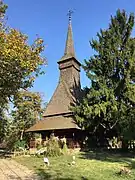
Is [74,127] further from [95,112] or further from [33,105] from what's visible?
[33,105]

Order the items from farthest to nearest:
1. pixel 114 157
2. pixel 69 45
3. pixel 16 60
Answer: pixel 69 45 < pixel 114 157 < pixel 16 60

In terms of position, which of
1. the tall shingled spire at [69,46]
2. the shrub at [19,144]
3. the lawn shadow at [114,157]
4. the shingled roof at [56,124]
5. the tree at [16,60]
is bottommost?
the lawn shadow at [114,157]

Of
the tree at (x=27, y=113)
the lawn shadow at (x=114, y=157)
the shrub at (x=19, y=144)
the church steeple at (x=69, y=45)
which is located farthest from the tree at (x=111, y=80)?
the tree at (x=27, y=113)

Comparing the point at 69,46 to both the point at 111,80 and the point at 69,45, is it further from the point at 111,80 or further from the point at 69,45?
the point at 111,80

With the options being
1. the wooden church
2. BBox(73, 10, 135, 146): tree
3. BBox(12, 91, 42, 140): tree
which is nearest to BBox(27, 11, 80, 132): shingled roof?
the wooden church

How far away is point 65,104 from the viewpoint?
3269 cm

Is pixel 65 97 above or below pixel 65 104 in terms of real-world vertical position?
above

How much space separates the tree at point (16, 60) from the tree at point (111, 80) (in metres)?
11.2

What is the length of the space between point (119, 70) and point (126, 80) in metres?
2.41

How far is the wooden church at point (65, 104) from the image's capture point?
29.3 meters

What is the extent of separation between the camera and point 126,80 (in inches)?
1099

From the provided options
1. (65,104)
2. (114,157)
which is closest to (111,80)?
(65,104)

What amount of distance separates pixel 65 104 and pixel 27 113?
36.8 ft

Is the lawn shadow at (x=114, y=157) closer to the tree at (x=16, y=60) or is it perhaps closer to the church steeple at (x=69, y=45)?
the tree at (x=16, y=60)
